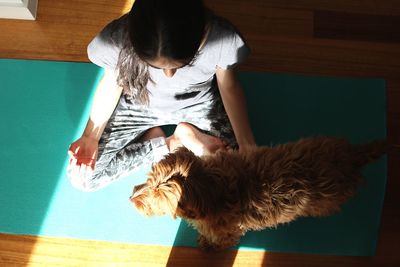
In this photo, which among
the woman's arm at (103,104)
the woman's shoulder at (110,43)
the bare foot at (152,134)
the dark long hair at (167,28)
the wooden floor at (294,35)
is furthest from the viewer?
the wooden floor at (294,35)

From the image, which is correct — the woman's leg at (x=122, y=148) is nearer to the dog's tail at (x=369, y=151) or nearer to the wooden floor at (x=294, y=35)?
the wooden floor at (x=294, y=35)

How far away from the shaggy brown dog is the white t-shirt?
203 millimetres

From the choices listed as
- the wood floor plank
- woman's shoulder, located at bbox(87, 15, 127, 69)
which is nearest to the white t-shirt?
woman's shoulder, located at bbox(87, 15, 127, 69)

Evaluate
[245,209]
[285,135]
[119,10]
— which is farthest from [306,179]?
[119,10]

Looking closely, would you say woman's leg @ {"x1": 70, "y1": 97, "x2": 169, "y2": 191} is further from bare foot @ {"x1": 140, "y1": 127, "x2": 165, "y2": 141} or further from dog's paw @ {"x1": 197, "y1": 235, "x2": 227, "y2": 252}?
dog's paw @ {"x1": 197, "y1": 235, "x2": 227, "y2": 252}

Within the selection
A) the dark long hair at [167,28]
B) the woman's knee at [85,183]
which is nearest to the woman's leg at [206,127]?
the woman's knee at [85,183]

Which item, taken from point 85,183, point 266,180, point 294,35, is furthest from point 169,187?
point 294,35

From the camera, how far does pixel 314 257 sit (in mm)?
1295

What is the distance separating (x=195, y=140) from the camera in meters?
1.20

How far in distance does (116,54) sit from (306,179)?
523 millimetres

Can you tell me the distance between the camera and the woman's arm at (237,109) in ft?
3.75

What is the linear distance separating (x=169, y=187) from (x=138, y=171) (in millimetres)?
488

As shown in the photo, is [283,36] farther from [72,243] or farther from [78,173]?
[72,243]

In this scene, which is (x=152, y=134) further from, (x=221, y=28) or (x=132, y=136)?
(x=221, y=28)
